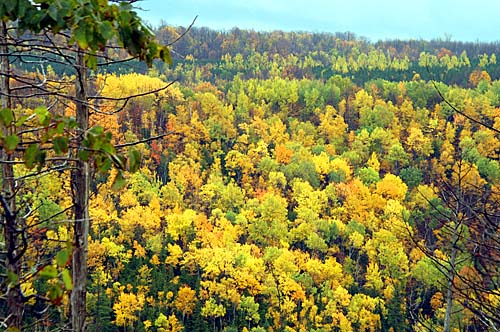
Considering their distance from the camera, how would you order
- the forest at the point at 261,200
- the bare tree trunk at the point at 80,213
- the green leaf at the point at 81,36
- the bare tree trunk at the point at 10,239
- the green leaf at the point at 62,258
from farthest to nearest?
1. the forest at the point at 261,200
2. the bare tree trunk at the point at 80,213
3. the bare tree trunk at the point at 10,239
4. the green leaf at the point at 81,36
5. the green leaf at the point at 62,258

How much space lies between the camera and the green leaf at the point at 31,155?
1812 mm

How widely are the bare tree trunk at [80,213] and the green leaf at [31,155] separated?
1.32 metres

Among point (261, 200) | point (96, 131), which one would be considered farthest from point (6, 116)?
point (261, 200)

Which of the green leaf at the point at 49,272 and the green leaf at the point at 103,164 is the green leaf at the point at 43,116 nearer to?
the green leaf at the point at 103,164

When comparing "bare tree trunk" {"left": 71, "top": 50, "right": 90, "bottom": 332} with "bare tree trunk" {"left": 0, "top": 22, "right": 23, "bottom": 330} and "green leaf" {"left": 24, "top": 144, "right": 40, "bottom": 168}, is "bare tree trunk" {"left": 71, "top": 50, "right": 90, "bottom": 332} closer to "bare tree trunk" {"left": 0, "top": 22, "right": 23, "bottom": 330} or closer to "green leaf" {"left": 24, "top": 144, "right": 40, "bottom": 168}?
"bare tree trunk" {"left": 0, "top": 22, "right": 23, "bottom": 330}

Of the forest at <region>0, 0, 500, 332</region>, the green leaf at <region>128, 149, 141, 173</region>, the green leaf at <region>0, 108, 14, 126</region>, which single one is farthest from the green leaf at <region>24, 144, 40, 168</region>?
the green leaf at <region>128, 149, 141, 173</region>

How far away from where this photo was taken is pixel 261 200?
159 feet

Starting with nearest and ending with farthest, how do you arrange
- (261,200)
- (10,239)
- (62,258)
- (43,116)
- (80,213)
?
(62,258) < (43,116) < (10,239) < (80,213) < (261,200)

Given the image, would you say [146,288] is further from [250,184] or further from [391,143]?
[391,143]

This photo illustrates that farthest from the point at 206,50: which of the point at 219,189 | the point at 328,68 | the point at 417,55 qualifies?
the point at 219,189

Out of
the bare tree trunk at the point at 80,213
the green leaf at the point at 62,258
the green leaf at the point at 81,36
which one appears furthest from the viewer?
the bare tree trunk at the point at 80,213

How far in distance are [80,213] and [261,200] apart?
45430 millimetres


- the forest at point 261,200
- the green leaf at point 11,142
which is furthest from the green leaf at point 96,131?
the green leaf at point 11,142

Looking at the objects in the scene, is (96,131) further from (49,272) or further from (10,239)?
(10,239)
